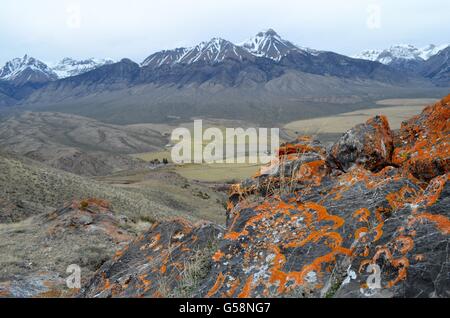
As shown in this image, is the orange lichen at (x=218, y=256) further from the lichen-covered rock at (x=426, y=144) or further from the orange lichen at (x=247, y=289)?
the lichen-covered rock at (x=426, y=144)

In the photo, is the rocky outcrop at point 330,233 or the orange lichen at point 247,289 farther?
the orange lichen at point 247,289

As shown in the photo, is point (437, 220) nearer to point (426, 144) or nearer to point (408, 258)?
point (408, 258)

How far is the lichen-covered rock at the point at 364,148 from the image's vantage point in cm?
738

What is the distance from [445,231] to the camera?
4016mm

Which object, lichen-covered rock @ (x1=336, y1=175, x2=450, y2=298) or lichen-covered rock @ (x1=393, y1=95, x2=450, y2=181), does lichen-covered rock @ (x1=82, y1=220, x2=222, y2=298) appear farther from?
lichen-covered rock @ (x1=393, y1=95, x2=450, y2=181)

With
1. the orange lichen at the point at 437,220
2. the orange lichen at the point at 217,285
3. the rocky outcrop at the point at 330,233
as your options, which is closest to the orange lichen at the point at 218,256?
the rocky outcrop at the point at 330,233

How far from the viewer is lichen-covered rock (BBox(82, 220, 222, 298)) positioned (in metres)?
5.34

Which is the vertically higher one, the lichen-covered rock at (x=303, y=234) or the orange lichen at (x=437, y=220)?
the orange lichen at (x=437, y=220)

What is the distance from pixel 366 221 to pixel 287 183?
80.4 inches

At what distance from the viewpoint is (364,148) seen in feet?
24.5

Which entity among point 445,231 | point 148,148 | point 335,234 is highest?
point 445,231

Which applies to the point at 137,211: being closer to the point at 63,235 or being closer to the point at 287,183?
the point at 63,235

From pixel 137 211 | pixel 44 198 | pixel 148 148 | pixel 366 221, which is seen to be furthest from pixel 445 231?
pixel 148 148

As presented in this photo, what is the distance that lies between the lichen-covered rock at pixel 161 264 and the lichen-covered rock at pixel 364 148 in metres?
2.89
